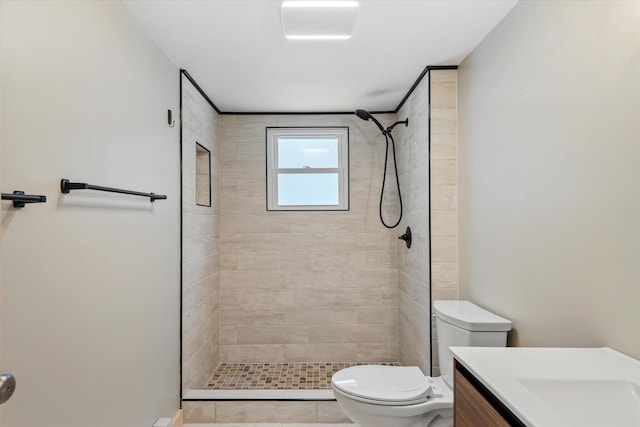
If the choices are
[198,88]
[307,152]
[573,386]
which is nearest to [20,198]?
[573,386]

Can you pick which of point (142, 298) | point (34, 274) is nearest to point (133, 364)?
point (142, 298)

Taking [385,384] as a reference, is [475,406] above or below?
above

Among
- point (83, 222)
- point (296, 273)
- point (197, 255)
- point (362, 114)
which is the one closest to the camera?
point (83, 222)

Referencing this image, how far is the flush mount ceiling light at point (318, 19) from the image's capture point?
176cm

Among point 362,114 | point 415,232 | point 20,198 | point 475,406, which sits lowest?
point 475,406

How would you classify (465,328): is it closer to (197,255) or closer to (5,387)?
(5,387)

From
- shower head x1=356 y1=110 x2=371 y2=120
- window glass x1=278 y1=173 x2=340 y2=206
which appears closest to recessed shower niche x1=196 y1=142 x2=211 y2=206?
window glass x1=278 y1=173 x2=340 y2=206

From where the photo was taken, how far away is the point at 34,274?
1178 millimetres

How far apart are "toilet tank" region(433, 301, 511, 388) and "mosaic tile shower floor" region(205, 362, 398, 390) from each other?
3.92 feet

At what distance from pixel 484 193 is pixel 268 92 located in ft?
5.81

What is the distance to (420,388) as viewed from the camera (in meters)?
1.91

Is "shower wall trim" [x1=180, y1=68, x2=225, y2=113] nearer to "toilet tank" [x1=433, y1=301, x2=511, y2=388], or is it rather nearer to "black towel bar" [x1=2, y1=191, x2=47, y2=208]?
"black towel bar" [x1=2, y1=191, x2=47, y2=208]

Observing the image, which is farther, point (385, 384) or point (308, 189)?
point (308, 189)

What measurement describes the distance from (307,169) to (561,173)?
7.80 ft
